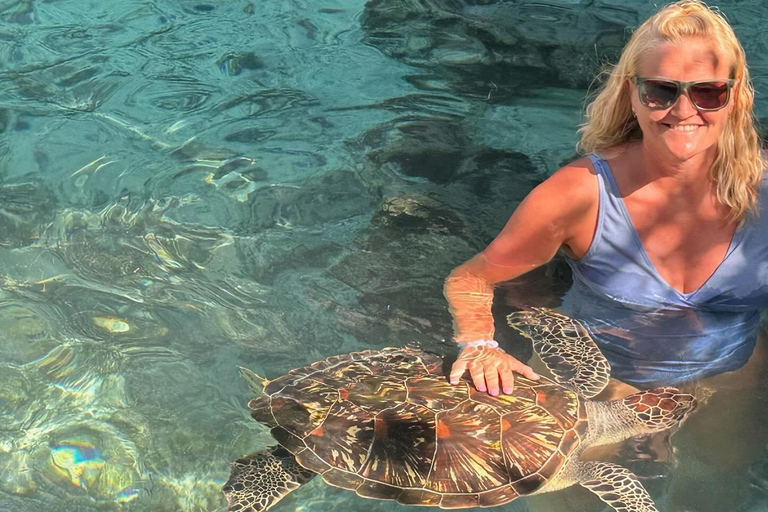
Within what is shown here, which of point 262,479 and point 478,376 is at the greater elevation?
point 478,376

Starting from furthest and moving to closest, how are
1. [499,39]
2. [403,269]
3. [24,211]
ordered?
1. [499,39]
2. [24,211]
3. [403,269]

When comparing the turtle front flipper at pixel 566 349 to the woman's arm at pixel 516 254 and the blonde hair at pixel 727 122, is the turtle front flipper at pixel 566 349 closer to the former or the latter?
the woman's arm at pixel 516 254

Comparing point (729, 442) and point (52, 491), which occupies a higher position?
point (729, 442)

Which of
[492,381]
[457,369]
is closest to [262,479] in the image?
[457,369]

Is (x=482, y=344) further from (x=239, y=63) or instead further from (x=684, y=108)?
(x=239, y=63)

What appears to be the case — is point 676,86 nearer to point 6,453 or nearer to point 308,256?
point 308,256

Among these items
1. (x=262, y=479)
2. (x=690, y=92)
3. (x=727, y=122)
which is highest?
(x=690, y=92)

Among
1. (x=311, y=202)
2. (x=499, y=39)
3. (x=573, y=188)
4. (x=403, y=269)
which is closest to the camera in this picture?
(x=573, y=188)

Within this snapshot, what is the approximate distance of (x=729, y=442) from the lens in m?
3.20

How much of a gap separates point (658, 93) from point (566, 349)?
3.83ft

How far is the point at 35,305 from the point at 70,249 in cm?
44

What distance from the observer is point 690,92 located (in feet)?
9.11

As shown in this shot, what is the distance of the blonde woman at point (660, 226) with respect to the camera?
9.23 feet

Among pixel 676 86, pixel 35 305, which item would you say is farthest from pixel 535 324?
pixel 35 305
